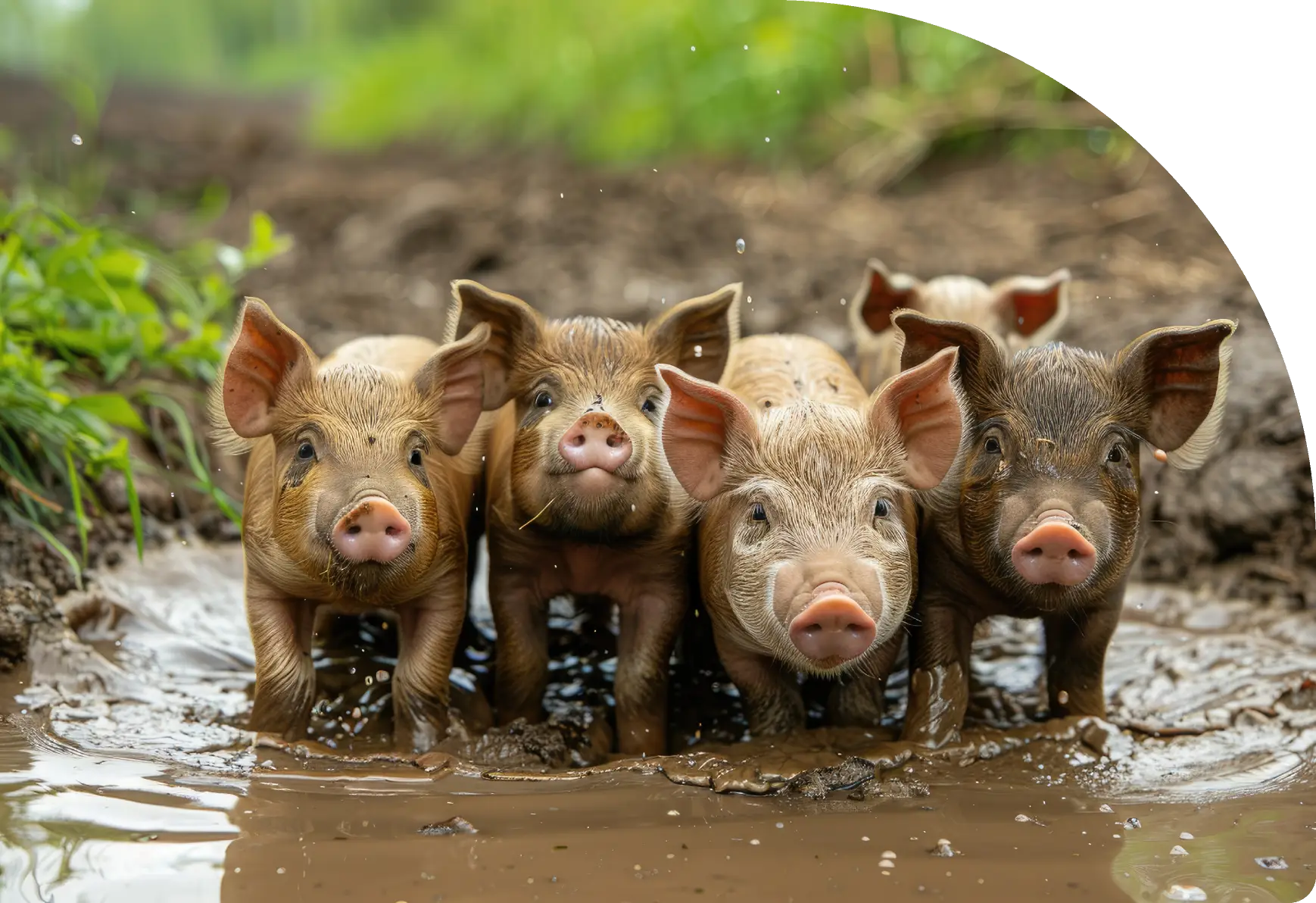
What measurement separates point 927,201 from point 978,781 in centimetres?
716

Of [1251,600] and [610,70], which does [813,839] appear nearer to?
[1251,600]

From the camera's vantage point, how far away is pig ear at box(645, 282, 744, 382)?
456 centimetres

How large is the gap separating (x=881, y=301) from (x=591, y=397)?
1.93 meters

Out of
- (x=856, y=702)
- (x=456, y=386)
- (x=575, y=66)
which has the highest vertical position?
(x=575, y=66)

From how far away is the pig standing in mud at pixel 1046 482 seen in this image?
4.00m

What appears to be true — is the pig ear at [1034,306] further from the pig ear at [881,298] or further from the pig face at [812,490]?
the pig face at [812,490]

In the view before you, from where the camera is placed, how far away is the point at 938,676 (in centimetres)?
435

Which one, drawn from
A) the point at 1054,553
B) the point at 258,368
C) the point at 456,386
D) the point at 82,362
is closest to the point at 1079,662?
the point at 1054,553

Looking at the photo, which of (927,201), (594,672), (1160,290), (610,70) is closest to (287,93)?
(610,70)

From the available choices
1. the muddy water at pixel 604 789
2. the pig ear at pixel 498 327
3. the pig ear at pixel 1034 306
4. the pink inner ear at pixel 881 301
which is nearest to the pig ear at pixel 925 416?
the muddy water at pixel 604 789

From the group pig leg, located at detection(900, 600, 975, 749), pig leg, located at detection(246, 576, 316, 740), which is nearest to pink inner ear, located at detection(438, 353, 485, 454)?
pig leg, located at detection(246, 576, 316, 740)

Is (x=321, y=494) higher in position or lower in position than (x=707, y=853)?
higher

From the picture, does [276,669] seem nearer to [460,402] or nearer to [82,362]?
[460,402]

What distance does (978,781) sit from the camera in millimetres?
4008
